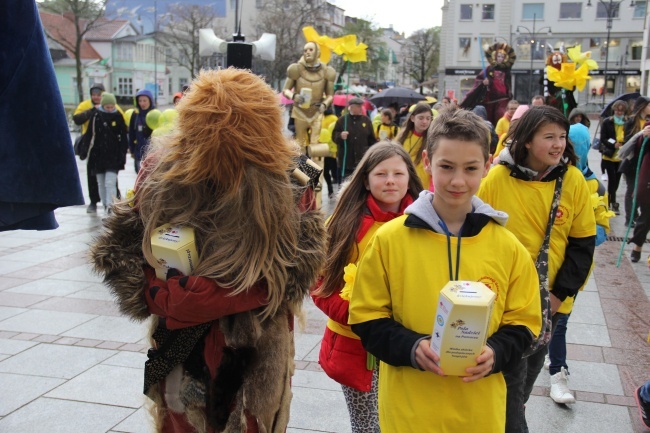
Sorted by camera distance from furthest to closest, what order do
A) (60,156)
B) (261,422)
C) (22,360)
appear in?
(22,360) → (261,422) → (60,156)

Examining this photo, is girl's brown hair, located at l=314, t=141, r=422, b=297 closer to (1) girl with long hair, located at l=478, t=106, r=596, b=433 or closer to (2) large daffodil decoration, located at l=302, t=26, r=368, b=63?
(1) girl with long hair, located at l=478, t=106, r=596, b=433

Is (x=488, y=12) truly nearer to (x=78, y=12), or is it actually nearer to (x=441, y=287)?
(x=78, y=12)

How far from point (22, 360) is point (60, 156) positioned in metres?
3.54

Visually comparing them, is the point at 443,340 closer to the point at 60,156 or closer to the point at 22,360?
the point at 60,156

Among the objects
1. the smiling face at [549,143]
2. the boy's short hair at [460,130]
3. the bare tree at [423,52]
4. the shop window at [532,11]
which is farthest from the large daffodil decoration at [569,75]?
the bare tree at [423,52]

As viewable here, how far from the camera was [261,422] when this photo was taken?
106 inches

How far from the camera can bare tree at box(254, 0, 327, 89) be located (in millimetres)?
45688

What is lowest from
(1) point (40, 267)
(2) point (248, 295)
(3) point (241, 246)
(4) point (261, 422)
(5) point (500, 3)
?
(1) point (40, 267)

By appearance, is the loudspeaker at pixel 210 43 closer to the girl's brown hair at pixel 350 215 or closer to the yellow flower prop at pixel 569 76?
the girl's brown hair at pixel 350 215

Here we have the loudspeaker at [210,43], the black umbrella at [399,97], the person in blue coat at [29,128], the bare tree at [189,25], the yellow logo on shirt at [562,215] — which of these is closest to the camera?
the person in blue coat at [29,128]

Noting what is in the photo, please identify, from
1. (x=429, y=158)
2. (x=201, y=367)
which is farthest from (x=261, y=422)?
(x=429, y=158)

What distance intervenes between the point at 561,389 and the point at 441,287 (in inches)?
104

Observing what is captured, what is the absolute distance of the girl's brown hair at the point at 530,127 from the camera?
3.53 metres

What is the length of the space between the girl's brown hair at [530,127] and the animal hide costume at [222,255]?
1.36m
